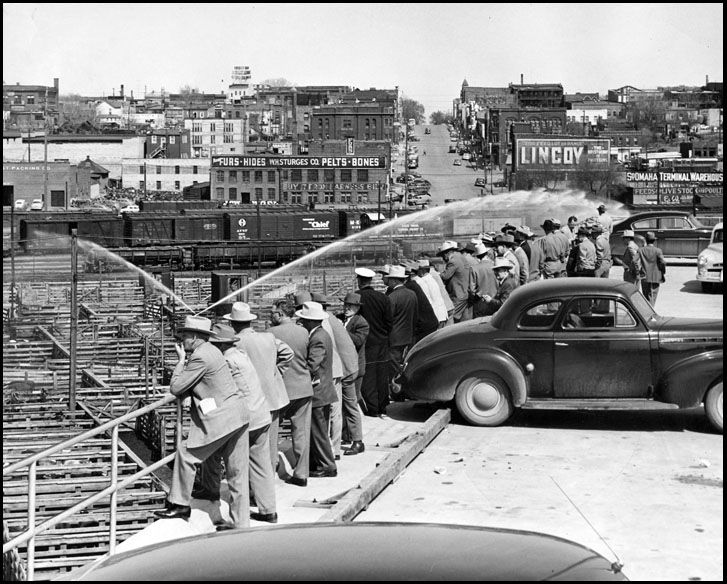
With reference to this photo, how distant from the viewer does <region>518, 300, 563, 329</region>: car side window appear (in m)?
12.9

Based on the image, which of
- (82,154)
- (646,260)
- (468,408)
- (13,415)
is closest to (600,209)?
(646,260)

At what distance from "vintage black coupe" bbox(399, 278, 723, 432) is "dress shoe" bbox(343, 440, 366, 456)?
1.35 meters

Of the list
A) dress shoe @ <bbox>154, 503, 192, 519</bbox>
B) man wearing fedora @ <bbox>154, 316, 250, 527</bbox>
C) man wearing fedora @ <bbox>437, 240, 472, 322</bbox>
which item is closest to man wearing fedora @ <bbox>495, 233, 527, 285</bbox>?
man wearing fedora @ <bbox>437, 240, 472, 322</bbox>

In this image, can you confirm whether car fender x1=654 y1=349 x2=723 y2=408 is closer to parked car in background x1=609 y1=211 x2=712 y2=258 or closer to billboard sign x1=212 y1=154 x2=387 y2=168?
parked car in background x1=609 y1=211 x2=712 y2=258

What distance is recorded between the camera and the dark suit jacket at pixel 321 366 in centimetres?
1081

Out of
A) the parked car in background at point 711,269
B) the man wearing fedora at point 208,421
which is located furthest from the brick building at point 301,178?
the man wearing fedora at point 208,421

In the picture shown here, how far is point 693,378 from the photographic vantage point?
1237cm

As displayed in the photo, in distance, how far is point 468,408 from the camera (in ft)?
42.9

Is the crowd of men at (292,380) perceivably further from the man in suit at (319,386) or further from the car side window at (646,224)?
the car side window at (646,224)

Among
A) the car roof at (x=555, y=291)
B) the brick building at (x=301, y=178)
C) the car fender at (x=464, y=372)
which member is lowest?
the car fender at (x=464, y=372)

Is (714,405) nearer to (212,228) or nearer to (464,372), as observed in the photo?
(464,372)

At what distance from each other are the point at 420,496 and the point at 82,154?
15556 centimetres

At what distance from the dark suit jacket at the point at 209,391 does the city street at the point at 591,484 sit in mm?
1490

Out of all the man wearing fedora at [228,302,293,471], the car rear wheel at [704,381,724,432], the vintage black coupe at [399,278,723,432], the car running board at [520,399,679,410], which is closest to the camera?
the man wearing fedora at [228,302,293,471]
